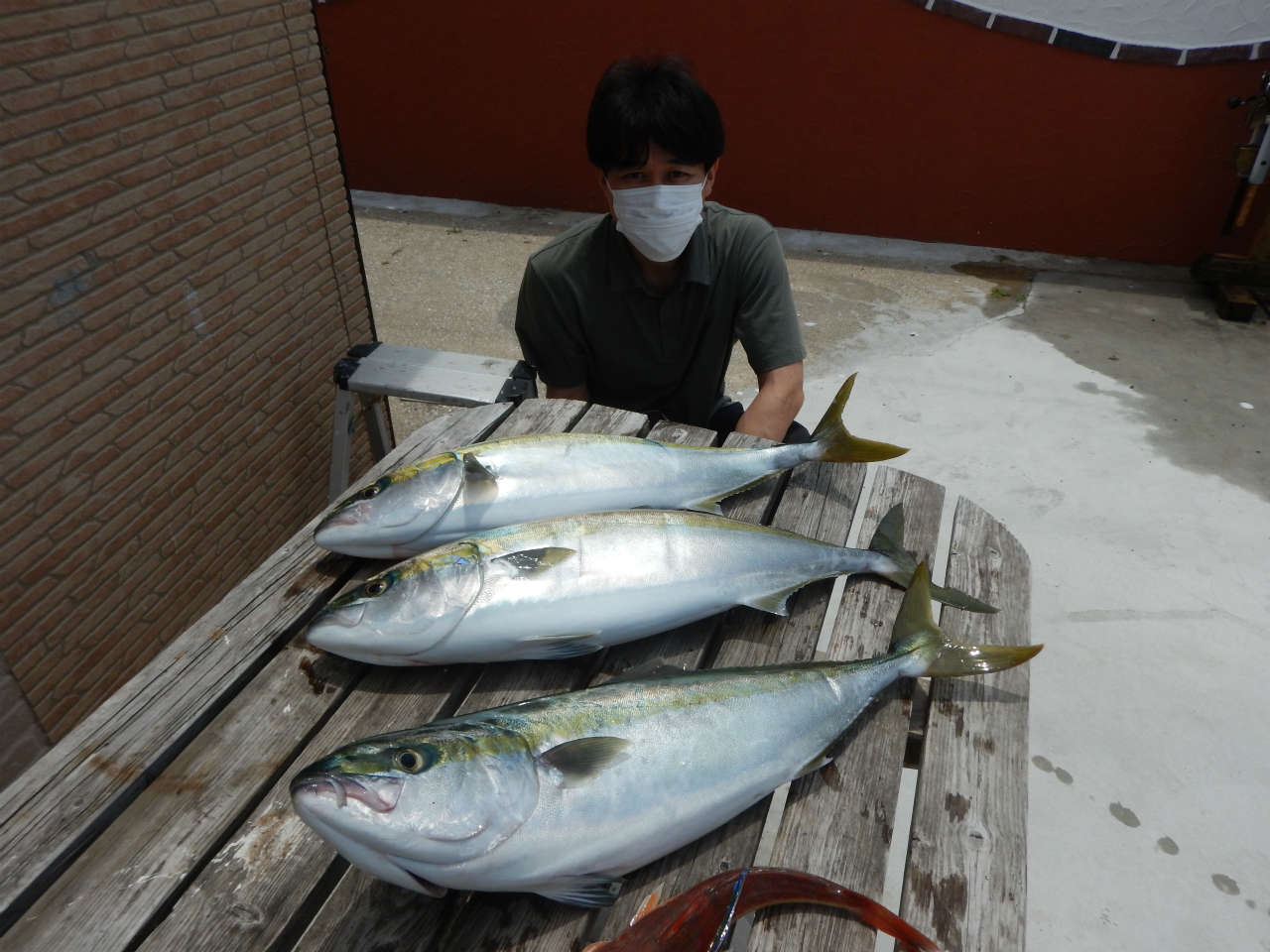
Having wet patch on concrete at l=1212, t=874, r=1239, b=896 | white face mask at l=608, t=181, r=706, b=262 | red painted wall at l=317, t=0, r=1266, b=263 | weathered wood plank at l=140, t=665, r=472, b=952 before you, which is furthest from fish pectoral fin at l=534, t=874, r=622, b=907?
red painted wall at l=317, t=0, r=1266, b=263

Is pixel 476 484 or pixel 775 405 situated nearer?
pixel 476 484

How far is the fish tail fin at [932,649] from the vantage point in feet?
5.62

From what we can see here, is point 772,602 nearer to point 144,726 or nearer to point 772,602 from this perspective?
point 772,602

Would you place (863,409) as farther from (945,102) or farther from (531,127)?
(531,127)

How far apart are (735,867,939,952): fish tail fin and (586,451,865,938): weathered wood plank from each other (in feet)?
0.24

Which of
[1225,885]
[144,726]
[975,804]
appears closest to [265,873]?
[144,726]

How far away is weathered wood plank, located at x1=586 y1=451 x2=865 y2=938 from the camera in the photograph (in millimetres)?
1335

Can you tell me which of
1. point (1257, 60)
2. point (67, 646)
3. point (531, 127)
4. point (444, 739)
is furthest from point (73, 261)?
point (1257, 60)

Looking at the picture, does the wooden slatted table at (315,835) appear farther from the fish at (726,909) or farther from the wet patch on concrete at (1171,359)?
the wet patch on concrete at (1171,359)

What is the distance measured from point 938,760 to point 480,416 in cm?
172

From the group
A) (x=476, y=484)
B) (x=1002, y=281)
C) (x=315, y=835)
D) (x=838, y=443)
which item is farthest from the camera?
(x=1002, y=281)

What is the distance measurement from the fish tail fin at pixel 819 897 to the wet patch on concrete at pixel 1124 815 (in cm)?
190

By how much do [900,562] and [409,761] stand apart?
1.34 m

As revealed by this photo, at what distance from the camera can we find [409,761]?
3.93ft
